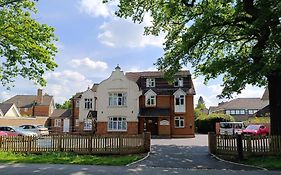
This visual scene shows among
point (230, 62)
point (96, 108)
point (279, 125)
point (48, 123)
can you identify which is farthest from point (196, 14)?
point (48, 123)

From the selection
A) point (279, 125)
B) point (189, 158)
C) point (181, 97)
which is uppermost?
point (181, 97)

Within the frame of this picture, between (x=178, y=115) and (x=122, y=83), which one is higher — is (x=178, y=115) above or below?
below

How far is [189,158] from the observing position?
18.5m

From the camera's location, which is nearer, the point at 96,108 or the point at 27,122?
the point at 96,108

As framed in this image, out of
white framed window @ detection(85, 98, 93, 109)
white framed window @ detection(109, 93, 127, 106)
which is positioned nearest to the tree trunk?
white framed window @ detection(109, 93, 127, 106)

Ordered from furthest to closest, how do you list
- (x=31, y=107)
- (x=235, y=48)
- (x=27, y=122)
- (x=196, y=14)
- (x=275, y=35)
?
(x=31, y=107) → (x=27, y=122) → (x=235, y=48) → (x=196, y=14) → (x=275, y=35)

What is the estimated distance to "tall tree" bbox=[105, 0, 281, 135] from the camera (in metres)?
17.9

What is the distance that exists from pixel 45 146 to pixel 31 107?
69.4m

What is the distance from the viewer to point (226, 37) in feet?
78.0

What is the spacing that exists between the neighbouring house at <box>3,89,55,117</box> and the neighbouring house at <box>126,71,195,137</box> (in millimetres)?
42360

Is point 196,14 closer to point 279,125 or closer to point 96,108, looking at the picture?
point 279,125

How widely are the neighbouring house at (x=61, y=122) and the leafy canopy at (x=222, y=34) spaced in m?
37.6

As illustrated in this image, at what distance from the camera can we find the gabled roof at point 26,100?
85137mm

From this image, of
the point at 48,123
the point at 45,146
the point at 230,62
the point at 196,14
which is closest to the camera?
the point at 230,62
